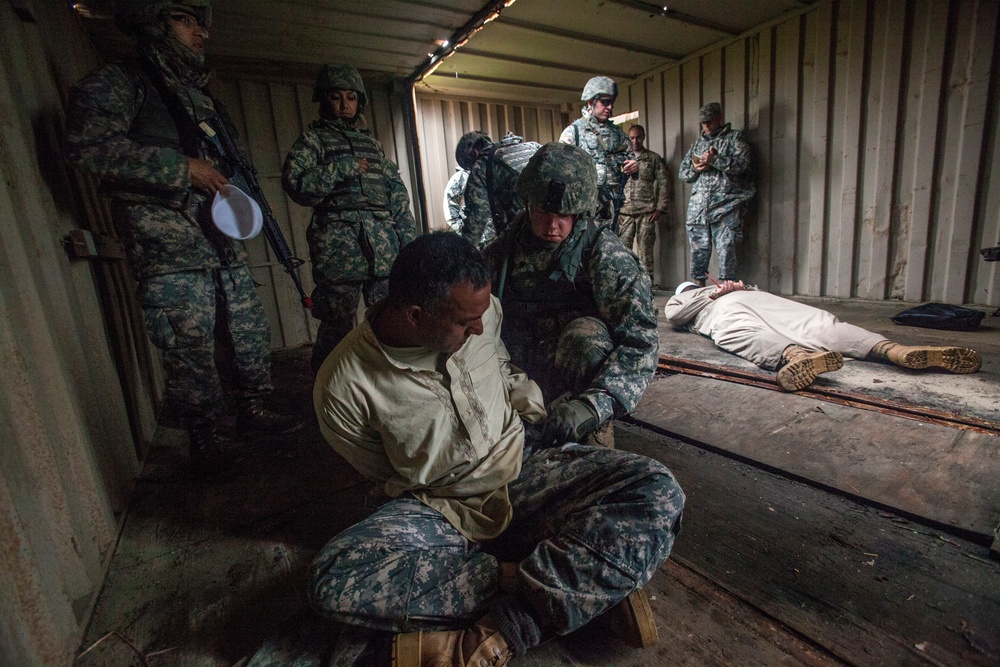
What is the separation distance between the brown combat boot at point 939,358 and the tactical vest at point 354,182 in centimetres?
311

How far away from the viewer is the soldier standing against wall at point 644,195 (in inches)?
239

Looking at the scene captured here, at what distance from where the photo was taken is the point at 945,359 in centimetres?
249

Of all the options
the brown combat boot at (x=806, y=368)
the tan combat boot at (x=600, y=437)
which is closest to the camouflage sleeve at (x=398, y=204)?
the tan combat boot at (x=600, y=437)

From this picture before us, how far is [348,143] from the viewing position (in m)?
2.79

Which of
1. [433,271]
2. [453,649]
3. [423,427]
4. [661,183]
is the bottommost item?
[453,649]

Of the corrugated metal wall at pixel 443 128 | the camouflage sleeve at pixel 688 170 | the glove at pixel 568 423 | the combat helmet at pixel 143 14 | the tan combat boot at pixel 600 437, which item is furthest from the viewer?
the corrugated metal wall at pixel 443 128

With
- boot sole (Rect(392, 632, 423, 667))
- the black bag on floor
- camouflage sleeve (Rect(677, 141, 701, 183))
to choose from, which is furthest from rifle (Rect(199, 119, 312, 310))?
camouflage sleeve (Rect(677, 141, 701, 183))

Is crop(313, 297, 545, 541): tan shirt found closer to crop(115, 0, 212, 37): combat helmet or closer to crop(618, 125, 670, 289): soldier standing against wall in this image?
crop(115, 0, 212, 37): combat helmet

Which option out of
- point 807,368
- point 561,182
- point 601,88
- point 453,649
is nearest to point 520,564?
point 453,649

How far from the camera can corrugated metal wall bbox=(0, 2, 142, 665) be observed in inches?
41.6

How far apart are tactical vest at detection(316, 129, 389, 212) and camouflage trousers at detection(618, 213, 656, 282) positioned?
416 centimetres

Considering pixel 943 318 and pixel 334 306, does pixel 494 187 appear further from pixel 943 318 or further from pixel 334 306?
pixel 943 318

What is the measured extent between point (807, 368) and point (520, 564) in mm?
2061

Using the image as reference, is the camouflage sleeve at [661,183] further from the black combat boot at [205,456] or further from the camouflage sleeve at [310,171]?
the black combat boot at [205,456]
